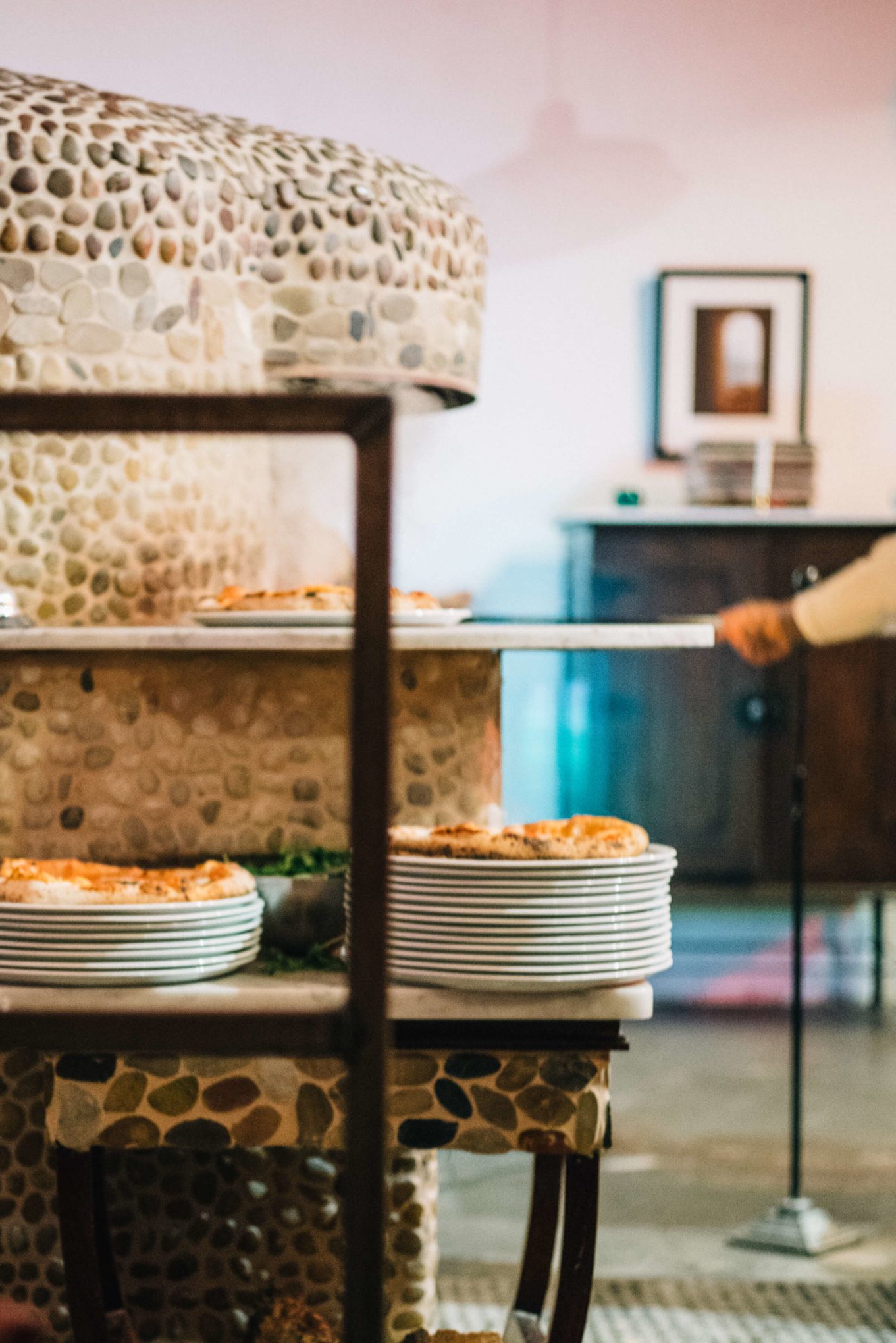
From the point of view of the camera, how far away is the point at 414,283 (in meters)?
2.37

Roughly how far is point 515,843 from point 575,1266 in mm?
500

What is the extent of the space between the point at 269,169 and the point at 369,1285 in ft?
6.10

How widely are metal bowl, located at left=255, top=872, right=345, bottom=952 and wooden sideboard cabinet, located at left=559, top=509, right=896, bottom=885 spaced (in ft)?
9.90

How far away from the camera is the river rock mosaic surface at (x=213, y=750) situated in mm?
2152

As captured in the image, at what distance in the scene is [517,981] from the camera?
5.59ft

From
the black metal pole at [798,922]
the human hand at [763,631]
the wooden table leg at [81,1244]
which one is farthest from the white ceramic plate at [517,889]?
the black metal pole at [798,922]

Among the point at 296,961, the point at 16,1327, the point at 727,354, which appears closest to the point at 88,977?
the point at 296,961

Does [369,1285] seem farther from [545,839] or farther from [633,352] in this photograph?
[633,352]

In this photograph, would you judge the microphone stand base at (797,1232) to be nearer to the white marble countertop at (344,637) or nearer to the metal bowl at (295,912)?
the metal bowl at (295,912)

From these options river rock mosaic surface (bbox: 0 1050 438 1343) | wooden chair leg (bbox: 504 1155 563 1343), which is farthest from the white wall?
wooden chair leg (bbox: 504 1155 563 1343)

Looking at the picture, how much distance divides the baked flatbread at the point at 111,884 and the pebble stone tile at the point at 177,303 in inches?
17.6

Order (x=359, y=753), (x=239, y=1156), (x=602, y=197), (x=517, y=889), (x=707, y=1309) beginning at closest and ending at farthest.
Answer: (x=359, y=753), (x=517, y=889), (x=239, y=1156), (x=707, y=1309), (x=602, y=197)

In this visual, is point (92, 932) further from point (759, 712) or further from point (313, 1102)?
point (759, 712)

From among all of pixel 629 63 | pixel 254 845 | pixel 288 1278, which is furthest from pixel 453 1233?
pixel 629 63
